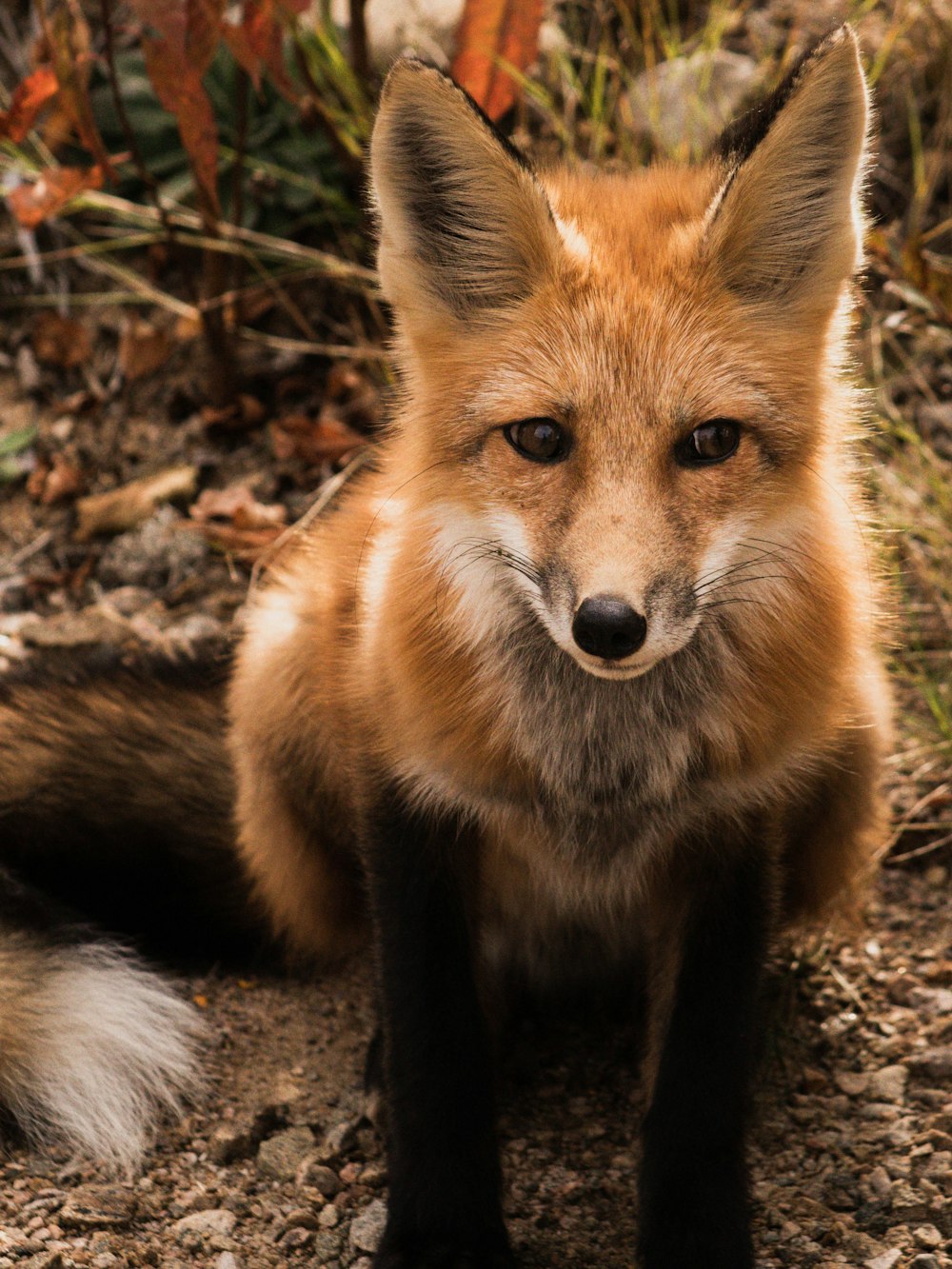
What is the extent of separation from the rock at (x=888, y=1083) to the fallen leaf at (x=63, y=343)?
11.0ft

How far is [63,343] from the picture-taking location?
4527mm

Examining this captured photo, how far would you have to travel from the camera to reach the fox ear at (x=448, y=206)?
6.51ft

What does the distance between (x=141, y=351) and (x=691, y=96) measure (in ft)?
6.43

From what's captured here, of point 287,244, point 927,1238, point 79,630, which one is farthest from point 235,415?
point 927,1238

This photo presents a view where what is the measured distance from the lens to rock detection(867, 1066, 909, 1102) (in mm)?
2623

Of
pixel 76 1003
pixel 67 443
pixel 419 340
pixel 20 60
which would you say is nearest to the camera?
pixel 419 340

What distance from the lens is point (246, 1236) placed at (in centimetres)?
229

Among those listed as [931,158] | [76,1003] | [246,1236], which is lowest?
[246,1236]

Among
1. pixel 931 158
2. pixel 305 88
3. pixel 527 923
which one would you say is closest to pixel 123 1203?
pixel 527 923

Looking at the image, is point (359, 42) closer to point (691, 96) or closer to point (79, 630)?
point (691, 96)

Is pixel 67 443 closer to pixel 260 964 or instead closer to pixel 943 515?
pixel 260 964

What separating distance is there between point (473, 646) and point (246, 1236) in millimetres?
1082

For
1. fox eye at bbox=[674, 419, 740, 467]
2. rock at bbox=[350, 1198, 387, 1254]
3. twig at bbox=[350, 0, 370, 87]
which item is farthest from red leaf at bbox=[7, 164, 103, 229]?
rock at bbox=[350, 1198, 387, 1254]

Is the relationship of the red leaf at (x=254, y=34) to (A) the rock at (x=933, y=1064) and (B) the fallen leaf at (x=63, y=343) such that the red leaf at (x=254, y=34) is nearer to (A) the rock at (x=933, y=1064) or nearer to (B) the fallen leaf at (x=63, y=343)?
(B) the fallen leaf at (x=63, y=343)
